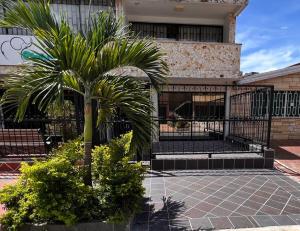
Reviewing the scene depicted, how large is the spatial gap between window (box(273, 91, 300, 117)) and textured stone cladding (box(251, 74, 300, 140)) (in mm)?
186

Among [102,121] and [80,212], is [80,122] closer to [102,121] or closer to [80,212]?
[102,121]

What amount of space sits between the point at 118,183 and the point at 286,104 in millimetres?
9442

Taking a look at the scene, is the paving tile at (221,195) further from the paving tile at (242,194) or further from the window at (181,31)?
the window at (181,31)

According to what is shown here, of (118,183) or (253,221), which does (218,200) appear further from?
(118,183)

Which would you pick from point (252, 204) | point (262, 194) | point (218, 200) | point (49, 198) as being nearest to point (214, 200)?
point (218, 200)

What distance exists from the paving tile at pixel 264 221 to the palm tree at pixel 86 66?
87.2 inches

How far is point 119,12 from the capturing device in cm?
791

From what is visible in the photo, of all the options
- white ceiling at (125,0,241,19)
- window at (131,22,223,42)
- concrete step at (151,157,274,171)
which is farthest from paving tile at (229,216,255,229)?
window at (131,22,223,42)

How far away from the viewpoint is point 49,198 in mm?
2535

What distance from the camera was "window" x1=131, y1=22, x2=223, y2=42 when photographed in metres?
9.63

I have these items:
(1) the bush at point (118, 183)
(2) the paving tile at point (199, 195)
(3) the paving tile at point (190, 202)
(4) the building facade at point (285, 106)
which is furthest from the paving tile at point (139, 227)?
(4) the building facade at point (285, 106)

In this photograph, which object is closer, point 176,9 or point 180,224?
point 180,224

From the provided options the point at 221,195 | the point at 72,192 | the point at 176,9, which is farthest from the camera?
the point at 176,9

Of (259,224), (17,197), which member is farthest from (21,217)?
(259,224)
